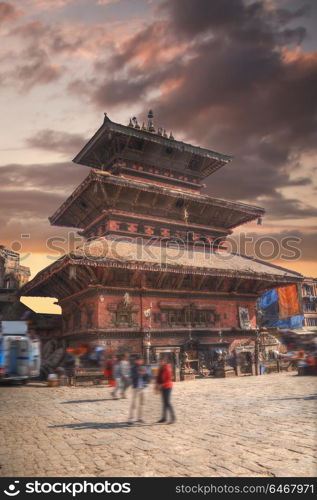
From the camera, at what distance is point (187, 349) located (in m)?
20.3

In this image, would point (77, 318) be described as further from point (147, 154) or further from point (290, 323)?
point (290, 323)

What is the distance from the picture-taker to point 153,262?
1844 centimetres

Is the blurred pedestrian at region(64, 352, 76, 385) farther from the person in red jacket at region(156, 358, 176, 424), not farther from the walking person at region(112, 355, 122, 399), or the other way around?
the person in red jacket at region(156, 358, 176, 424)

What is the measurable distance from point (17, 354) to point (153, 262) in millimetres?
7806

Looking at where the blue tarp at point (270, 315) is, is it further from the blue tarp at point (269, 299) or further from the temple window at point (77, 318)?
the temple window at point (77, 318)

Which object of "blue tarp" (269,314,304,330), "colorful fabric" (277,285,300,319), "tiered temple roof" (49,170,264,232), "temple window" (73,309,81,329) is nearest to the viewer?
"temple window" (73,309,81,329)

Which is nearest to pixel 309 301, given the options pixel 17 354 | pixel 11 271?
pixel 11 271

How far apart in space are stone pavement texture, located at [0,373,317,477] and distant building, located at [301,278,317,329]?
40.9m

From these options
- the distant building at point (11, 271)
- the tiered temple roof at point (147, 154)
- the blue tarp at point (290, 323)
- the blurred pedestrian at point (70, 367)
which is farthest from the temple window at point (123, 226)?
the blue tarp at point (290, 323)

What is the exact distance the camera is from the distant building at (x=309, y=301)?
49.1 m

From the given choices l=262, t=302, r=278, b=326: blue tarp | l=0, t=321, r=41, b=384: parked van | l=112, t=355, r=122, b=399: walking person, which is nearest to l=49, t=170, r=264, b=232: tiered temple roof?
l=0, t=321, r=41, b=384: parked van

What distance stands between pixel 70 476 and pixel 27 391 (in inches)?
437

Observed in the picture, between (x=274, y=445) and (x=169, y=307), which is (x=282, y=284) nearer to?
(x=169, y=307)

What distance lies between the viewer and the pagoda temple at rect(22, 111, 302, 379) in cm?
1883
